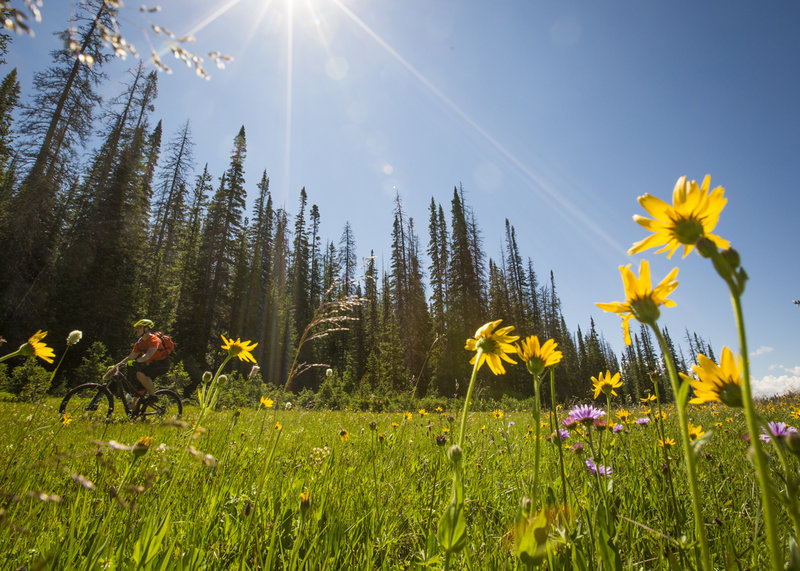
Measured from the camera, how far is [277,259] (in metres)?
37.8

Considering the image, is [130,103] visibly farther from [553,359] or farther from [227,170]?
[553,359]

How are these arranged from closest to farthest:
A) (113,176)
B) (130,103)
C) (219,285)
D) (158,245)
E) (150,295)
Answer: (113,176), (150,295), (130,103), (219,285), (158,245)

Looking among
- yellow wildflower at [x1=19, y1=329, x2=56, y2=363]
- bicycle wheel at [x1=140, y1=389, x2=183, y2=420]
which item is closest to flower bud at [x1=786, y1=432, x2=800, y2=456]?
yellow wildflower at [x1=19, y1=329, x2=56, y2=363]

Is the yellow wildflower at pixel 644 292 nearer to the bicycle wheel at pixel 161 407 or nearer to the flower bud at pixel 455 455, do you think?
the flower bud at pixel 455 455

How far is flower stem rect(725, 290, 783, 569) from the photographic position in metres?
0.42

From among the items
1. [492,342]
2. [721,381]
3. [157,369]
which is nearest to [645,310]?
[721,381]

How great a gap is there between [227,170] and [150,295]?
1302 cm

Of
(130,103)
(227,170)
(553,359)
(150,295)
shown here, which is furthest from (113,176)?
(553,359)

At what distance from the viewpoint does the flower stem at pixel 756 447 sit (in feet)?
1.36

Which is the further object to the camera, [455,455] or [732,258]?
[455,455]

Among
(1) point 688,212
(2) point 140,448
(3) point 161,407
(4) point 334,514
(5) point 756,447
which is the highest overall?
(1) point 688,212

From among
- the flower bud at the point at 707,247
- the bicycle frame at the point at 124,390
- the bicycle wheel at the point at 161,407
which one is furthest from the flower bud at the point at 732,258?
the bicycle wheel at the point at 161,407

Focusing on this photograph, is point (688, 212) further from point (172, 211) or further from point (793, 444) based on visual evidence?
point (172, 211)

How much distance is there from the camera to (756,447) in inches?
18.9
